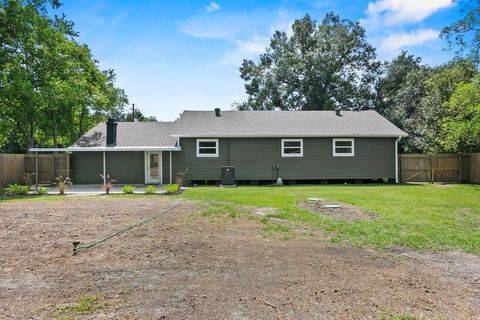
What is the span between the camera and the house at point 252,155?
17312 mm

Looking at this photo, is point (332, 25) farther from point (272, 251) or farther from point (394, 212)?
point (272, 251)

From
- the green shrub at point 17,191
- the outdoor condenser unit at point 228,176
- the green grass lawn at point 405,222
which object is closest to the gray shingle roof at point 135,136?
the outdoor condenser unit at point 228,176

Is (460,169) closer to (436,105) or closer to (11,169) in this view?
(436,105)

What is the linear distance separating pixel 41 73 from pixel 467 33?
998 inches

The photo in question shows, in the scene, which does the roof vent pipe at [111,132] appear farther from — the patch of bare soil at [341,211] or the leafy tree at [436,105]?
the leafy tree at [436,105]

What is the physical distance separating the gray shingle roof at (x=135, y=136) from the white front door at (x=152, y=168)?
24.3 inches

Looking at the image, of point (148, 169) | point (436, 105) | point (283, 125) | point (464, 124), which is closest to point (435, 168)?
point (464, 124)

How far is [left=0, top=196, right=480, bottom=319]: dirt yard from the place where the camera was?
2949 millimetres

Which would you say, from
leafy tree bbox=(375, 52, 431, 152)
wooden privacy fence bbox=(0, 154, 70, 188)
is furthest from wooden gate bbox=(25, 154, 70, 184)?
leafy tree bbox=(375, 52, 431, 152)

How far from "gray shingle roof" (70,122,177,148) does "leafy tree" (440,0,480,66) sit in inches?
652

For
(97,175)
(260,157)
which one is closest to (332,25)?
(260,157)

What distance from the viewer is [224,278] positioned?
3.74m

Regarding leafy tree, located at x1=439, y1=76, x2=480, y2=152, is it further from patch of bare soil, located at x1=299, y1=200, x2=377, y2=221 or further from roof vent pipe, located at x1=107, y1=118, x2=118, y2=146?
roof vent pipe, located at x1=107, y1=118, x2=118, y2=146

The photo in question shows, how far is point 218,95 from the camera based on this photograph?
2730 cm
